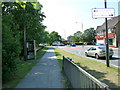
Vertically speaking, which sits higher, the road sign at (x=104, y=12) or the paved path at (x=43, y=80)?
the road sign at (x=104, y=12)

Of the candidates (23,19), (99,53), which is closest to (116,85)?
(99,53)

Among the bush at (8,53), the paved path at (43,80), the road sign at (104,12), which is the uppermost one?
the road sign at (104,12)

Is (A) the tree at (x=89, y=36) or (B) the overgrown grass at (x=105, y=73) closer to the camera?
(B) the overgrown grass at (x=105, y=73)

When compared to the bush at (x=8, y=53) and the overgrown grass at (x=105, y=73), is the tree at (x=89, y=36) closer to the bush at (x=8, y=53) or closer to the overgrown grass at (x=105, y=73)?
the overgrown grass at (x=105, y=73)

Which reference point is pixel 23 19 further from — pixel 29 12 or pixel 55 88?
pixel 55 88

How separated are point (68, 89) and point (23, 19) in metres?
10.8

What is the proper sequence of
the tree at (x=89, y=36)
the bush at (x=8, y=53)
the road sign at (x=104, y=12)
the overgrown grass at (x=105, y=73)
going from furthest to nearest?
1. the tree at (x=89, y=36)
2. the road sign at (x=104, y=12)
3. the bush at (x=8, y=53)
4. the overgrown grass at (x=105, y=73)

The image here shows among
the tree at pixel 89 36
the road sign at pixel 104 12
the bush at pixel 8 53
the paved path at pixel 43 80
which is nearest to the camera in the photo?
the paved path at pixel 43 80

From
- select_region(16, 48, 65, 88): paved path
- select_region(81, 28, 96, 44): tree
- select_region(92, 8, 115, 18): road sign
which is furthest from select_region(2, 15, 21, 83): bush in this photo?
select_region(81, 28, 96, 44): tree

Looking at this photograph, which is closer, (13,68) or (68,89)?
(68,89)

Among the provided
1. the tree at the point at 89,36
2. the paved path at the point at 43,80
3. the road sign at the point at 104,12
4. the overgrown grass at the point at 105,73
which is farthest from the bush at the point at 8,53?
the tree at the point at 89,36

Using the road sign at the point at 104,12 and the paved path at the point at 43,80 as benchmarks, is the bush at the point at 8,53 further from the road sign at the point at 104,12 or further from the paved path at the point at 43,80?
the road sign at the point at 104,12

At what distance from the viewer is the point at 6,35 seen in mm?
6453

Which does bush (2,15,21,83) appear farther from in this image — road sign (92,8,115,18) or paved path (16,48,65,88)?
road sign (92,8,115,18)
